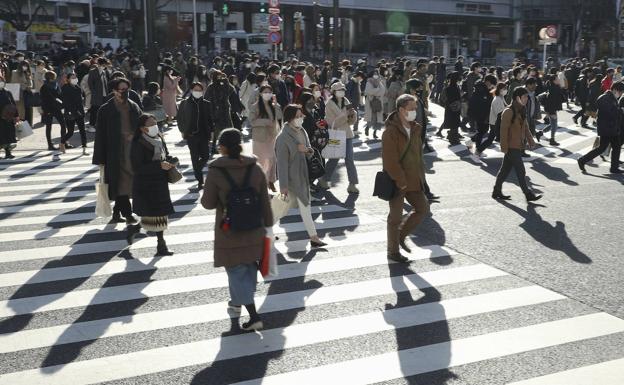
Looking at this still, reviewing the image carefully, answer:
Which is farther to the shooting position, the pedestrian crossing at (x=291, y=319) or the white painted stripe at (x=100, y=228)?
the white painted stripe at (x=100, y=228)

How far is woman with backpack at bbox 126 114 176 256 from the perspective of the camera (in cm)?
726

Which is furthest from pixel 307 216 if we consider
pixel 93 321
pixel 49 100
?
pixel 49 100

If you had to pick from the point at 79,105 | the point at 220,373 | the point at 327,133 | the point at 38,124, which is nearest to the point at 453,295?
the point at 220,373

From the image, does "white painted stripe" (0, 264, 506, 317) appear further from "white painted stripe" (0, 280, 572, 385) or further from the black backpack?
the black backpack

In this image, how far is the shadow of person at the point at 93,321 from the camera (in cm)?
496

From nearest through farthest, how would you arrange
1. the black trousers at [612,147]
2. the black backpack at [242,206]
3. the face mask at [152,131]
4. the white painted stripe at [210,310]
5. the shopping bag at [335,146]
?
the black backpack at [242,206], the white painted stripe at [210,310], the face mask at [152,131], the shopping bag at [335,146], the black trousers at [612,147]

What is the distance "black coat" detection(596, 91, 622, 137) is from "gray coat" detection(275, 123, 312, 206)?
724cm

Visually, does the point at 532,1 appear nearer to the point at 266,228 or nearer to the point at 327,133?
the point at 327,133

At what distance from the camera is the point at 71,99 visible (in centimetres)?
1431

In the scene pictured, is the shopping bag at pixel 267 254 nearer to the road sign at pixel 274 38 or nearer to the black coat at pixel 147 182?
the black coat at pixel 147 182

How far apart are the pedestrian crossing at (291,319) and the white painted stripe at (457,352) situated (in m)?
0.01

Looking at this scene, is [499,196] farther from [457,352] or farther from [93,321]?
[93,321]

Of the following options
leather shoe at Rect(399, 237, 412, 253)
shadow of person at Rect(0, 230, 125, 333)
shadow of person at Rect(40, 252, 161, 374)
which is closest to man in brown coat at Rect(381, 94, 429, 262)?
leather shoe at Rect(399, 237, 412, 253)

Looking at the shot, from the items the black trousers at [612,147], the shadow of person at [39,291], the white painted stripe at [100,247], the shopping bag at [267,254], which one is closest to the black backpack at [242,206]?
the shopping bag at [267,254]
